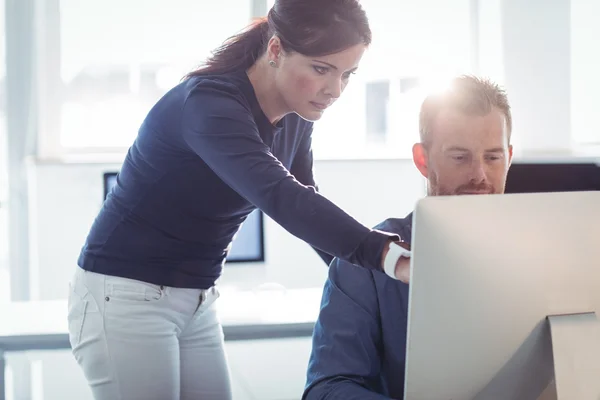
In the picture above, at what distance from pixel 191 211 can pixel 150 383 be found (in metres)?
0.35

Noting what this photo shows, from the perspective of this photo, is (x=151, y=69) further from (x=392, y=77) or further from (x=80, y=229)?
(x=392, y=77)

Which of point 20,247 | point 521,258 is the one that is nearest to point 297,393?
point 20,247

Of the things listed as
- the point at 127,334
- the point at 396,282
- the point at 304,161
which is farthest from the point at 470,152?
the point at 127,334

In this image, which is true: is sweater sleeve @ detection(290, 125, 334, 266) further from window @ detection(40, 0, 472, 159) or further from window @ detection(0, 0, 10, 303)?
window @ detection(0, 0, 10, 303)

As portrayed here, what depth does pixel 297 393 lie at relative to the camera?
2961mm

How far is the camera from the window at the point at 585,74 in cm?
346

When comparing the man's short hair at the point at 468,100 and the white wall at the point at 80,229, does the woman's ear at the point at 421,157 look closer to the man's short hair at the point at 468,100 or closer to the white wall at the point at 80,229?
the man's short hair at the point at 468,100

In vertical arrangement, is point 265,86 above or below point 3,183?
above

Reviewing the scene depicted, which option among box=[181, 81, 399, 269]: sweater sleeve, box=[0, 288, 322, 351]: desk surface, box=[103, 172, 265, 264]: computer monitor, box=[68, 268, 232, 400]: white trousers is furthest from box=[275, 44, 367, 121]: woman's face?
box=[103, 172, 265, 264]: computer monitor

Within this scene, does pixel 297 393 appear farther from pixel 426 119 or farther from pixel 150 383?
pixel 426 119

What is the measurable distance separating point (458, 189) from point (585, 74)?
8.74 ft

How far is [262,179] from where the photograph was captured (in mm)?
959

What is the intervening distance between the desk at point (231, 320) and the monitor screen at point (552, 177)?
72cm

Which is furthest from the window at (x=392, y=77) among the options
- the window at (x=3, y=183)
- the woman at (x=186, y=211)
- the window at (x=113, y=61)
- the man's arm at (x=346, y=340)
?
the man's arm at (x=346, y=340)
